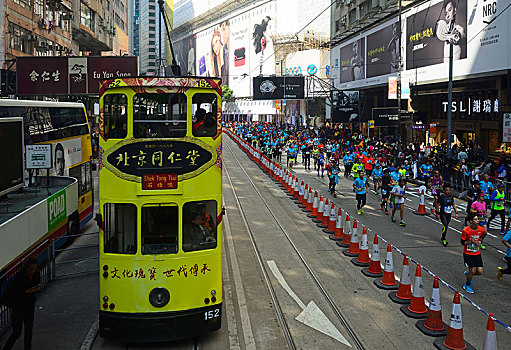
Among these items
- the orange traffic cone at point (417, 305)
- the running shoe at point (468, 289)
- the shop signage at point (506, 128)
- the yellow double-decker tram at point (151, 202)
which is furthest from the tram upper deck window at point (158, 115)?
the shop signage at point (506, 128)

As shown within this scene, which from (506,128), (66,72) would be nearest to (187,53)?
(66,72)

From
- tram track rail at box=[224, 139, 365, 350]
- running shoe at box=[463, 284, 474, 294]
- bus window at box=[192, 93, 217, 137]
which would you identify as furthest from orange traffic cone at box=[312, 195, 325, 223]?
bus window at box=[192, 93, 217, 137]

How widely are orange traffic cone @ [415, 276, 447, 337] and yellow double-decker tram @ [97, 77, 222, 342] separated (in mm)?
3754

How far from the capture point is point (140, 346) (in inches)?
332

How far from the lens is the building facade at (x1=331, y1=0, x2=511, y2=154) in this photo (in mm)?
29844

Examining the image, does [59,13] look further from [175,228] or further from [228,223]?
[175,228]

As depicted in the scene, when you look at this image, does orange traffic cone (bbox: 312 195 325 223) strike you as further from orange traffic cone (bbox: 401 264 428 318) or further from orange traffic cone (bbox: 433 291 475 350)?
orange traffic cone (bbox: 433 291 475 350)

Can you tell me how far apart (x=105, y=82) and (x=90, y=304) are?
4.67 m

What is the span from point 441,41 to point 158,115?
31.2m

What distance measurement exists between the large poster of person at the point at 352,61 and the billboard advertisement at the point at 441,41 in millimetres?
1285

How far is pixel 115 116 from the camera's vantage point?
7945mm

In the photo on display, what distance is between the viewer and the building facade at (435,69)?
29.8m

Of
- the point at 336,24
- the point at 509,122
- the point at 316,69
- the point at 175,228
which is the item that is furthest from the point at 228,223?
the point at 316,69

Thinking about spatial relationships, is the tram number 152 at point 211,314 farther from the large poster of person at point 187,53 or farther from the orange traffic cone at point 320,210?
the large poster of person at point 187,53
